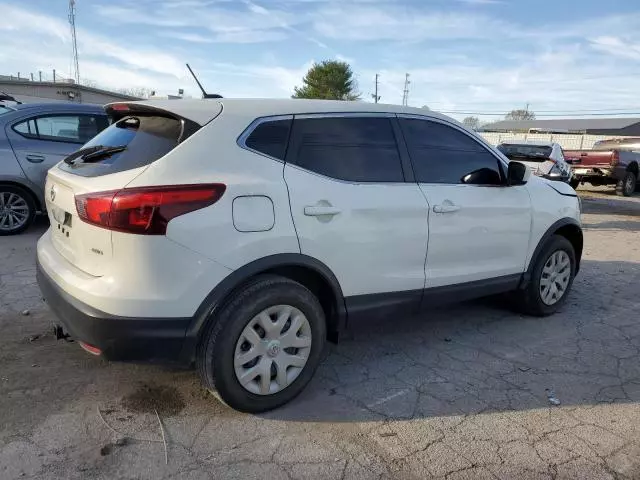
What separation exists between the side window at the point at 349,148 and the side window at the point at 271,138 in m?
0.06

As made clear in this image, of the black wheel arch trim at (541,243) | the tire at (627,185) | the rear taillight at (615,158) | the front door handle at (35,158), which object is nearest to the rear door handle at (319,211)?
the black wheel arch trim at (541,243)

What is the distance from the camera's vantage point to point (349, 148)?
10.9 ft

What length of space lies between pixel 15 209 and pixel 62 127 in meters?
1.25

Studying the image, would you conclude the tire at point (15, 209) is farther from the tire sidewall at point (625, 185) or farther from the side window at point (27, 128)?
the tire sidewall at point (625, 185)

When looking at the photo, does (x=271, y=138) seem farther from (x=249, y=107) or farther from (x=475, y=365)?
(x=475, y=365)

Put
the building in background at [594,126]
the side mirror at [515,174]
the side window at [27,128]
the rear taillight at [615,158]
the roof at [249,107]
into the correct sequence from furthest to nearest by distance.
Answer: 1. the building in background at [594,126]
2. the rear taillight at [615,158]
3. the side window at [27,128]
4. the side mirror at [515,174]
5. the roof at [249,107]

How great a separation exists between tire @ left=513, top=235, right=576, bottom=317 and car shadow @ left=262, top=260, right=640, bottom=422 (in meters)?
0.09

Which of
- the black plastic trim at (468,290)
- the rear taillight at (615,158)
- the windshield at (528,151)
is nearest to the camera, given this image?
the black plastic trim at (468,290)

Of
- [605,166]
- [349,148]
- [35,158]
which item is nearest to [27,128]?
[35,158]

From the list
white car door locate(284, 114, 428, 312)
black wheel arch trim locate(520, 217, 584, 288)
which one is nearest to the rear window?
white car door locate(284, 114, 428, 312)

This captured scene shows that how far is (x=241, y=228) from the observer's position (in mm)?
2738

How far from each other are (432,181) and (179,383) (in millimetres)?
2166

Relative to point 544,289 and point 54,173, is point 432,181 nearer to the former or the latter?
point 544,289

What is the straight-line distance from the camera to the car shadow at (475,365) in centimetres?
316
